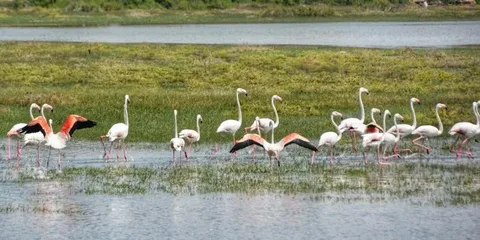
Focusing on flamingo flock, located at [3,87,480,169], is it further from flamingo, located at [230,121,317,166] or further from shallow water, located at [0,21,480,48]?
shallow water, located at [0,21,480,48]

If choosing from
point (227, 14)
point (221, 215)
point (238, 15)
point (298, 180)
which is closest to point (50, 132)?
point (298, 180)

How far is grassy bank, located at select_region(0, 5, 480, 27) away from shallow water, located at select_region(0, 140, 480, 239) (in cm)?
6654

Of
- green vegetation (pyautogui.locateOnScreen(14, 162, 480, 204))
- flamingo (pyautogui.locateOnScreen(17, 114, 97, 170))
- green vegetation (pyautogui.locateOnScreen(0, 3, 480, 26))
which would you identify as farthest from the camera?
green vegetation (pyautogui.locateOnScreen(0, 3, 480, 26))

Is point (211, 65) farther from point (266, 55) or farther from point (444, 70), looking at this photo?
point (444, 70)

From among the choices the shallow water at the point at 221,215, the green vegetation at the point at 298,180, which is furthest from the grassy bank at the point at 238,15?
the shallow water at the point at 221,215

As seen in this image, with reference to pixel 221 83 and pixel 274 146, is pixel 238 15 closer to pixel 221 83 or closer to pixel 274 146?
pixel 221 83

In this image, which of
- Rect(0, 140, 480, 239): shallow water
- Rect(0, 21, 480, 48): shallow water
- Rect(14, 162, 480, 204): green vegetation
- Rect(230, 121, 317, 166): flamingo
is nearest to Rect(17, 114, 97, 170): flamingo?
Rect(14, 162, 480, 204): green vegetation

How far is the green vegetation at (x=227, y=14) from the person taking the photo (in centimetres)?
8881

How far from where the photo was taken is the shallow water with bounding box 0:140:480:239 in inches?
628

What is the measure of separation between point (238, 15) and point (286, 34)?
1188 inches

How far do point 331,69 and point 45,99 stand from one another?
12.7 m

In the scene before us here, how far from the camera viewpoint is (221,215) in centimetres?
1734

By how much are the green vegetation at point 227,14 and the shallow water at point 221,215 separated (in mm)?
65817

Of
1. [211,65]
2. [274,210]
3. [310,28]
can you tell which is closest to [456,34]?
[310,28]
